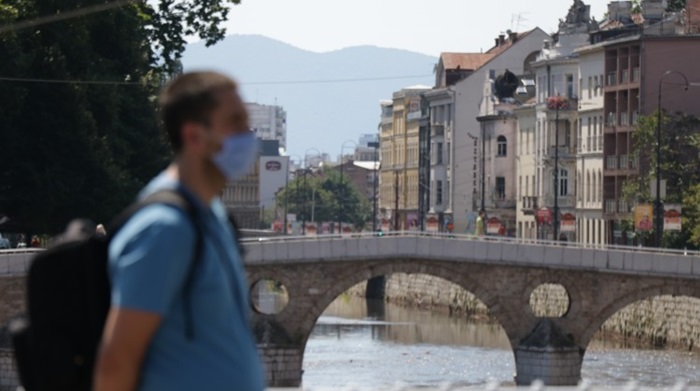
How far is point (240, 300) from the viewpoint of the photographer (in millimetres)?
6324

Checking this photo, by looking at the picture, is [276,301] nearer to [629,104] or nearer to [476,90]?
[629,104]

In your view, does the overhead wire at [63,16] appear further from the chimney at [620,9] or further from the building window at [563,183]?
the chimney at [620,9]

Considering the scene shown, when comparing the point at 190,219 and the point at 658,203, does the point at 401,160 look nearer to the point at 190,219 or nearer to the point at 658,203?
the point at 658,203

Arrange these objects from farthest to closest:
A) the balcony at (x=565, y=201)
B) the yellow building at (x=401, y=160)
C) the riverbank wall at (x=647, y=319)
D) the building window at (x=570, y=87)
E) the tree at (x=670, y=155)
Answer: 1. the yellow building at (x=401, y=160)
2. the building window at (x=570, y=87)
3. the balcony at (x=565, y=201)
4. the tree at (x=670, y=155)
5. the riverbank wall at (x=647, y=319)

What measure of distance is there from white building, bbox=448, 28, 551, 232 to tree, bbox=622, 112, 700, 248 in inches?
1614

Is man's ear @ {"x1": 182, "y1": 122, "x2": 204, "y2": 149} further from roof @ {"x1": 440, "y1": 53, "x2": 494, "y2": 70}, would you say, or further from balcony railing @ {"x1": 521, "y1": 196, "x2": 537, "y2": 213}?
roof @ {"x1": 440, "y1": 53, "x2": 494, "y2": 70}

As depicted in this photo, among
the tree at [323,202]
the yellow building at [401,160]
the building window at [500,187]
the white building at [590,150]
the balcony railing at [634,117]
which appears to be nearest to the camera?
the balcony railing at [634,117]

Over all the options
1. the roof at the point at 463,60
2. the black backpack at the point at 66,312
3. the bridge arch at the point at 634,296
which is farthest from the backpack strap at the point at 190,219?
the roof at the point at 463,60

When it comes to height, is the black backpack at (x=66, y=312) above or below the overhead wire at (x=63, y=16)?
below

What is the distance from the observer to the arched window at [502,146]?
112294 mm

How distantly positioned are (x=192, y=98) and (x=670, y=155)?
227ft

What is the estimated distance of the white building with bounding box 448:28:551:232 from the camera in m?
120

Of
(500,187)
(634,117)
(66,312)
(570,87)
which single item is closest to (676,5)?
(570,87)

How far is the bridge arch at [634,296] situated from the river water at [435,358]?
0.93 metres
